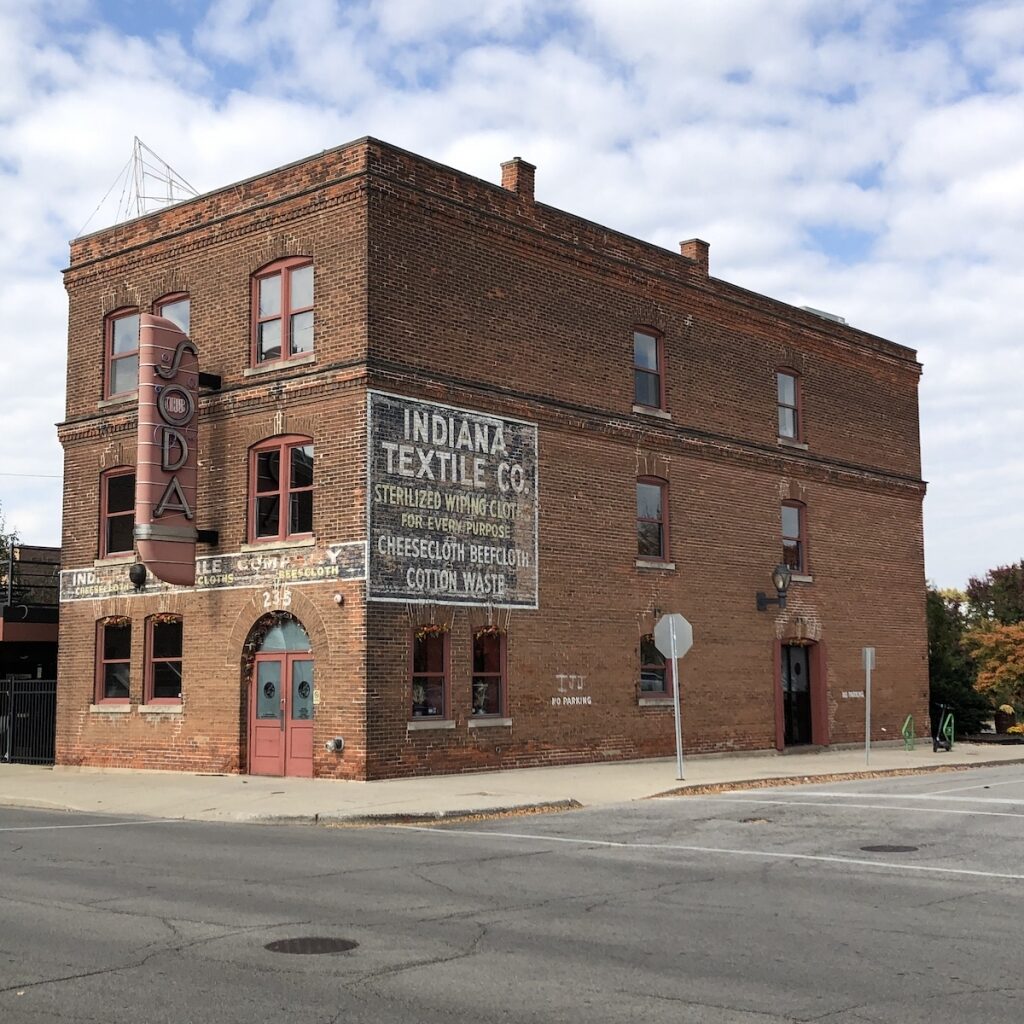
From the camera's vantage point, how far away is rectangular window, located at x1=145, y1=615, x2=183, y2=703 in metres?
25.2

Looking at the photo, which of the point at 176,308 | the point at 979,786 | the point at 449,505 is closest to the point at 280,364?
the point at 176,308

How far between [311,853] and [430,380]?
11287 millimetres

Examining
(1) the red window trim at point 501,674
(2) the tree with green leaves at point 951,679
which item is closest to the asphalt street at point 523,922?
(1) the red window trim at point 501,674

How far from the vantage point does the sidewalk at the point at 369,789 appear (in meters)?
18.0

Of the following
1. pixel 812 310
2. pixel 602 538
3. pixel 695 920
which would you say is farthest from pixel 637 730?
pixel 695 920

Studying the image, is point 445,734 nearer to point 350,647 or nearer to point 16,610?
point 350,647

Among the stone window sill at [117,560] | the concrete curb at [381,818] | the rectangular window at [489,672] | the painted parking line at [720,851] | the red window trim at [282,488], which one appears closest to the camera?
the painted parking line at [720,851]

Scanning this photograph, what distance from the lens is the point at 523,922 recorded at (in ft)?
31.5

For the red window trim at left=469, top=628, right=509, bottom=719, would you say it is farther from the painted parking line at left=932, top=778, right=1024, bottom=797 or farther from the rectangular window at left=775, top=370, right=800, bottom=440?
the rectangular window at left=775, top=370, right=800, bottom=440

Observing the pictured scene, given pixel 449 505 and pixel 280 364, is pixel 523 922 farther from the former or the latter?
pixel 280 364

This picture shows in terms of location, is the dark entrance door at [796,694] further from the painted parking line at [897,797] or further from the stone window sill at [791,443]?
the painted parking line at [897,797]

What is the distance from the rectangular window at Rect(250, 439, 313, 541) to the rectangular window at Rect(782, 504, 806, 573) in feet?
41.4

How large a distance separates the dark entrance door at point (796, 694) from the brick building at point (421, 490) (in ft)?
0.33

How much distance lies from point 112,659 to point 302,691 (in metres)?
5.51
